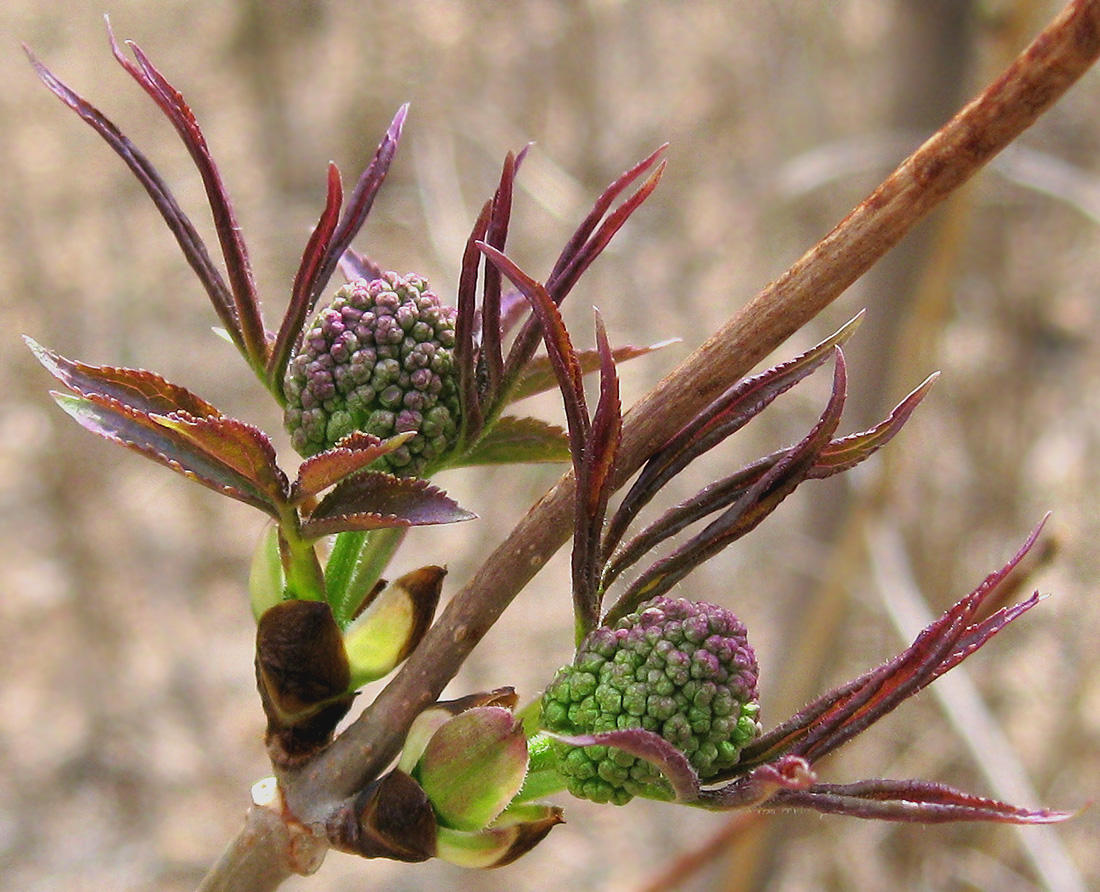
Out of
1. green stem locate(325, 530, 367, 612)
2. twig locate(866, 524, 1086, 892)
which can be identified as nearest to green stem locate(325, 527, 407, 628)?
green stem locate(325, 530, 367, 612)

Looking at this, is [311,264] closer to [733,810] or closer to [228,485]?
[228,485]

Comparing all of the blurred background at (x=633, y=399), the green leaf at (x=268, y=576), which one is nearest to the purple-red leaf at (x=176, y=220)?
the green leaf at (x=268, y=576)

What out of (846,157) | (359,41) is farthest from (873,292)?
(359,41)

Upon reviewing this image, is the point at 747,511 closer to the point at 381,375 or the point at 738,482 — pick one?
the point at 738,482

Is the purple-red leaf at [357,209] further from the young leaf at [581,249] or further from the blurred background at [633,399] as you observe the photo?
the blurred background at [633,399]

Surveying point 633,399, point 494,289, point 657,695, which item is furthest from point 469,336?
point 633,399

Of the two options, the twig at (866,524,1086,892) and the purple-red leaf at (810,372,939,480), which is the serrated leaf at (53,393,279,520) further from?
the twig at (866,524,1086,892)
